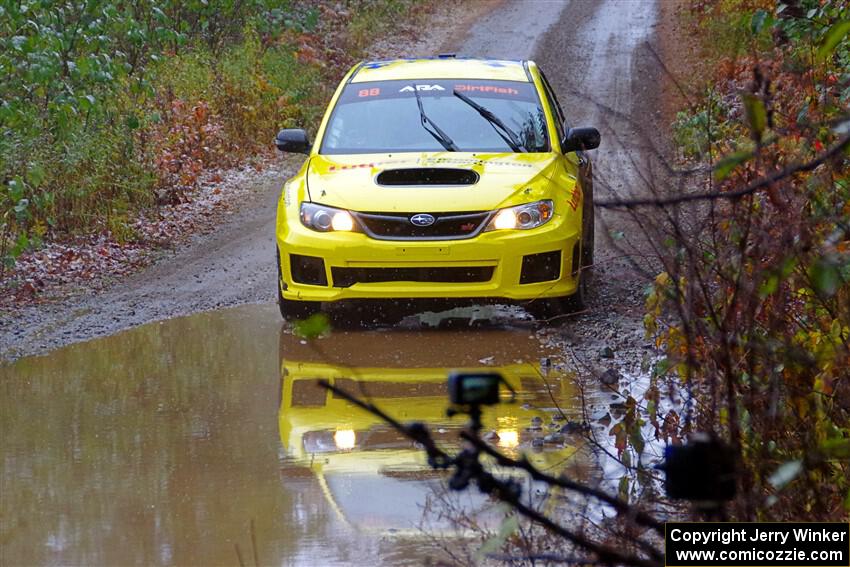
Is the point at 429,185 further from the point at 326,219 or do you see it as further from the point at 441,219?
the point at 326,219

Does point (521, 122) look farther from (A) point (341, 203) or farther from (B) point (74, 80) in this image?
(B) point (74, 80)

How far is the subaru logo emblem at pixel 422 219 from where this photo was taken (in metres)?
8.73

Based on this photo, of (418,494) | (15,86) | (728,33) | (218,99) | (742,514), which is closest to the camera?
(742,514)

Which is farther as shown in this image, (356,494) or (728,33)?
(728,33)

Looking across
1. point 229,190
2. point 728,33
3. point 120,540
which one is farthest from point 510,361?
point 728,33

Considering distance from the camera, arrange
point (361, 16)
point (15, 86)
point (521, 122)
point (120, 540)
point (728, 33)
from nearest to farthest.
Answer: point (120, 540) < point (521, 122) < point (15, 86) < point (728, 33) < point (361, 16)

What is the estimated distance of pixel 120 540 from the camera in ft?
17.3

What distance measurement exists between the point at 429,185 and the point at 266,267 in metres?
3.17

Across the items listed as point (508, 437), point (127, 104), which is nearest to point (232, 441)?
point (508, 437)

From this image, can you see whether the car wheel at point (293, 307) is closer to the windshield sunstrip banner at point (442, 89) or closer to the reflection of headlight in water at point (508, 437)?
the windshield sunstrip banner at point (442, 89)

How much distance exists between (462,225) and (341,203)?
819 mm

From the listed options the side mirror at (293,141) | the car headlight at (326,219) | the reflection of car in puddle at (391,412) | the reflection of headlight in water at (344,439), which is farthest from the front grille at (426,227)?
the reflection of headlight in water at (344,439)

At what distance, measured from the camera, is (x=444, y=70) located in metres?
10.6

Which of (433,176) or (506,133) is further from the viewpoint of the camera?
(506,133)
